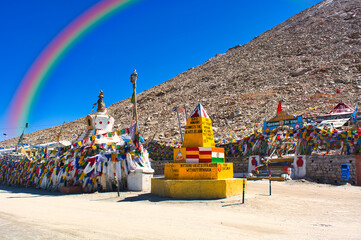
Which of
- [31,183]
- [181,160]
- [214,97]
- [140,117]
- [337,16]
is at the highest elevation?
[337,16]

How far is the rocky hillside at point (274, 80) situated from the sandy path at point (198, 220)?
2492 cm

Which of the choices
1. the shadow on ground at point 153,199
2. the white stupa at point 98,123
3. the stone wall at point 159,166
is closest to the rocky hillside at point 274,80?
the stone wall at point 159,166

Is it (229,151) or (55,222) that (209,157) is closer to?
(55,222)

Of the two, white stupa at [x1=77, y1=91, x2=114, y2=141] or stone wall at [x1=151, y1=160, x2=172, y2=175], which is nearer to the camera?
white stupa at [x1=77, y1=91, x2=114, y2=141]

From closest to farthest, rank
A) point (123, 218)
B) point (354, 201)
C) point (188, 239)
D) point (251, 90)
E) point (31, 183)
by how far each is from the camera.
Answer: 1. point (188, 239)
2. point (123, 218)
3. point (354, 201)
4. point (31, 183)
5. point (251, 90)

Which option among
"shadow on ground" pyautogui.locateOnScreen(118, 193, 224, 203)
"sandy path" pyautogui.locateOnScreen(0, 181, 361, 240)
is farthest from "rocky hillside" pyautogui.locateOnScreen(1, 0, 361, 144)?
"sandy path" pyautogui.locateOnScreen(0, 181, 361, 240)

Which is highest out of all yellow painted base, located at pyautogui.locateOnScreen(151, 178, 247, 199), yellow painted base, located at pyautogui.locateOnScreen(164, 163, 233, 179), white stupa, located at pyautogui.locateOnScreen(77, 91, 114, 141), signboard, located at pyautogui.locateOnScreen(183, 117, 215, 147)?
white stupa, located at pyautogui.locateOnScreen(77, 91, 114, 141)

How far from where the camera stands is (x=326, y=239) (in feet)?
17.7

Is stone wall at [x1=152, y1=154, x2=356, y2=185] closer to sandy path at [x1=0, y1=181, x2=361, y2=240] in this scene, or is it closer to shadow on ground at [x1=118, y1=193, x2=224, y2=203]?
sandy path at [x1=0, y1=181, x2=361, y2=240]

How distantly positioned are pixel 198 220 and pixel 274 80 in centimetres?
4460

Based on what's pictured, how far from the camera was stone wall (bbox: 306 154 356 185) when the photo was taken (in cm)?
1450

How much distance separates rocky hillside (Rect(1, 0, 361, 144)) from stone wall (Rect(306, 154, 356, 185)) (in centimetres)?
1859

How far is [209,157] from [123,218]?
403cm

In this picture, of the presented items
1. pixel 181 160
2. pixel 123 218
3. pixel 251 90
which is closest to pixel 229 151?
pixel 181 160
